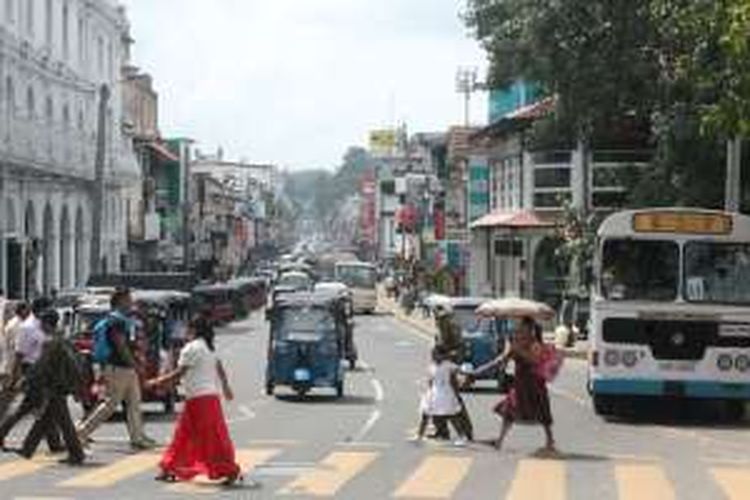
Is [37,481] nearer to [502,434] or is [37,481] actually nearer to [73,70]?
[502,434]

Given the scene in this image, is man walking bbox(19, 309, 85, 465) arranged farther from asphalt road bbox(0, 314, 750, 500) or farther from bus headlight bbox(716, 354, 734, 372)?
bus headlight bbox(716, 354, 734, 372)

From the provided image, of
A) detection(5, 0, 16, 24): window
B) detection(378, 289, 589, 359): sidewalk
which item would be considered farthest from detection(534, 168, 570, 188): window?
detection(5, 0, 16, 24): window

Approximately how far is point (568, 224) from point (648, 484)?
4188 cm

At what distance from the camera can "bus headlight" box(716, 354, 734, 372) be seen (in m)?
29.0

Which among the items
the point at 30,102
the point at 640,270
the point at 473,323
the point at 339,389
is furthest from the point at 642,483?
the point at 30,102

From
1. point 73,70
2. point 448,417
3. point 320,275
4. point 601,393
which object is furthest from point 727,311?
point 320,275

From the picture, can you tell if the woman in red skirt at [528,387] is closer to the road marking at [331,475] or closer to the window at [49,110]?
the road marking at [331,475]

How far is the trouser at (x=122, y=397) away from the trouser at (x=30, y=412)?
407 mm

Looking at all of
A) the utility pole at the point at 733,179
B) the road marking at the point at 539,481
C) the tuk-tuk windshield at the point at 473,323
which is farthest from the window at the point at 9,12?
A: the road marking at the point at 539,481

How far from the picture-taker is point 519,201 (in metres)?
79.4

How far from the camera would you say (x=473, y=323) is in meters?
41.3

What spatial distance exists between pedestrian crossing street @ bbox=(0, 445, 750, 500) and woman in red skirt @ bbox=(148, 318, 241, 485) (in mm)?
191

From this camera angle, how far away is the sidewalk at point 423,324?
55.3m

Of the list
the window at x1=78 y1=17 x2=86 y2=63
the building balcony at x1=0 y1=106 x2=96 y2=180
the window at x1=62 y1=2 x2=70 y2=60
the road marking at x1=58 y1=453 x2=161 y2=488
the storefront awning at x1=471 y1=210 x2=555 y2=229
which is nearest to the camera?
the road marking at x1=58 y1=453 x2=161 y2=488
